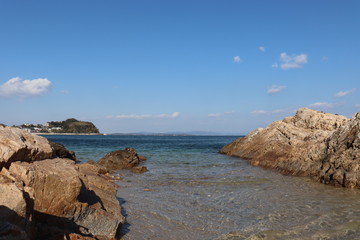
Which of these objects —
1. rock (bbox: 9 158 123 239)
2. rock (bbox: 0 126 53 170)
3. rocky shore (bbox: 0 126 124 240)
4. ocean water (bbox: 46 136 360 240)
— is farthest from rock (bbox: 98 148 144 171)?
rock (bbox: 9 158 123 239)

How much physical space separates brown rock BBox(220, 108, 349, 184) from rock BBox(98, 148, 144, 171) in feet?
41.3

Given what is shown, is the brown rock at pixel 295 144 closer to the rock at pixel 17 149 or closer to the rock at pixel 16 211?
the rock at pixel 17 149

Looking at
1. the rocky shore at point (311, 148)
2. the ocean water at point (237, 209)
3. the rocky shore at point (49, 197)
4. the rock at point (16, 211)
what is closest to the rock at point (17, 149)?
the rocky shore at point (49, 197)

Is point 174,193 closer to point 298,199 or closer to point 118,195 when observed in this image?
point 118,195

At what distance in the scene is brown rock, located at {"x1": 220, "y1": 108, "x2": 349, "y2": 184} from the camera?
21.9 m

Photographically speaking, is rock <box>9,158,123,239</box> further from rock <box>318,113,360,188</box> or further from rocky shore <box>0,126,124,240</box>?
rock <box>318,113,360,188</box>

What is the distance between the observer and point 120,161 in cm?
2738

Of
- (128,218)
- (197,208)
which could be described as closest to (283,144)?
(197,208)

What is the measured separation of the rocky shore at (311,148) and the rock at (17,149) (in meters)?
16.7

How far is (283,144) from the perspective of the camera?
2852 cm

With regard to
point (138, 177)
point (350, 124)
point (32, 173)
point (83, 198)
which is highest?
point (350, 124)

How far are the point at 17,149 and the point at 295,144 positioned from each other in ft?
81.7

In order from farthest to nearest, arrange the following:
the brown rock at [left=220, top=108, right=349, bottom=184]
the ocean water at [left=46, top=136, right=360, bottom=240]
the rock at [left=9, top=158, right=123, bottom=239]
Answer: the brown rock at [left=220, top=108, right=349, bottom=184] < the ocean water at [left=46, top=136, right=360, bottom=240] < the rock at [left=9, top=158, right=123, bottom=239]

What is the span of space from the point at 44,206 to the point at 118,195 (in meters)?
6.90
